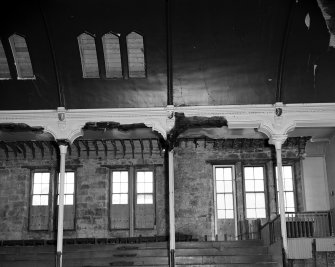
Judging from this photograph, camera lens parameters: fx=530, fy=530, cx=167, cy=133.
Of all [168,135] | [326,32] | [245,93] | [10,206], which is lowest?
[10,206]

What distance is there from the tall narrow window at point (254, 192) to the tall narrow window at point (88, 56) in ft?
26.4

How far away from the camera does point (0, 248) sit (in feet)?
54.9

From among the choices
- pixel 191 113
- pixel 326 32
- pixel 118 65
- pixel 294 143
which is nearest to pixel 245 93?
pixel 191 113

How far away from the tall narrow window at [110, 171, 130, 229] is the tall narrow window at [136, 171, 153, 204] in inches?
17.1

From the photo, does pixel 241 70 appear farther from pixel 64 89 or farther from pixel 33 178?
pixel 33 178

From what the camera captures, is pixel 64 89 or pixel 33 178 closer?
pixel 64 89

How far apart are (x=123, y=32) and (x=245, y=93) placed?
3.41 metres

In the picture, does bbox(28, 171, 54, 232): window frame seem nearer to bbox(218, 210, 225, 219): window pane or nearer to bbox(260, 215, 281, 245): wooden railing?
bbox(218, 210, 225, 219): window pane

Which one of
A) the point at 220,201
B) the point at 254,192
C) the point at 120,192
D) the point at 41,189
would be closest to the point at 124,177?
the point at 120,192

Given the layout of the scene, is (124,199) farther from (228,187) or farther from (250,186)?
(250,186)

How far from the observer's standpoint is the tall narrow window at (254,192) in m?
18.8

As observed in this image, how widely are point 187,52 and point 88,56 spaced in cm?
253

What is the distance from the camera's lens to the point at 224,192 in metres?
19.0

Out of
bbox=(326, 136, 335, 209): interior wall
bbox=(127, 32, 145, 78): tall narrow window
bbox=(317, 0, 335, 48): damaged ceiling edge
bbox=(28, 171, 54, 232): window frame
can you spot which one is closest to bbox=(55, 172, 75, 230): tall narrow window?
bbox=(28, 171, 54, 232): window frame
